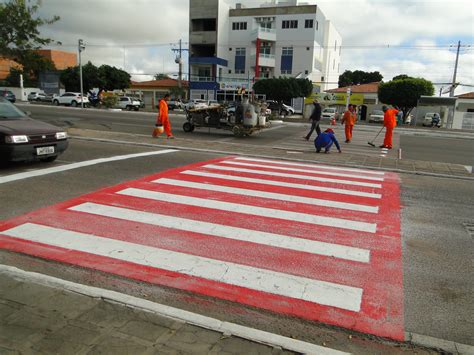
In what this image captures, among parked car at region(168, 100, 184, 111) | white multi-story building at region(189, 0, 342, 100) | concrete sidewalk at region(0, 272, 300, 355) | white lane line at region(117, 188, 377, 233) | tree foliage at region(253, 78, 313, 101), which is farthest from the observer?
white multi-story building at region(189, 0, 342, 100)

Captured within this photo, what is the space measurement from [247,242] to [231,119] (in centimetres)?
1321

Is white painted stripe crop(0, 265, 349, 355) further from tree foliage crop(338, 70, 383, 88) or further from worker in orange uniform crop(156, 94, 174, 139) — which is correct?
tree foliage crop(338, 70, 383, 88)

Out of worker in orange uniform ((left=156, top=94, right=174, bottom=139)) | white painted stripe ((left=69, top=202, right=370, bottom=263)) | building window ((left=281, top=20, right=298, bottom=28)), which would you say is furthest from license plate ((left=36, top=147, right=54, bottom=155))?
building window ((left=281, top=20, right=298, bottom=28))

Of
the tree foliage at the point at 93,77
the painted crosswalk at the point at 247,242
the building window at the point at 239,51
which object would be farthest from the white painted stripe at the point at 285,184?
the building window at the point at 239,51

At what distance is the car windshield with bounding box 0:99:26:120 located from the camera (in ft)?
29.5

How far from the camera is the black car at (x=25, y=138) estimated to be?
7.96 metres

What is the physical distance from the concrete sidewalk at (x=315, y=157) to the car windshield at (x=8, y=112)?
455 cm

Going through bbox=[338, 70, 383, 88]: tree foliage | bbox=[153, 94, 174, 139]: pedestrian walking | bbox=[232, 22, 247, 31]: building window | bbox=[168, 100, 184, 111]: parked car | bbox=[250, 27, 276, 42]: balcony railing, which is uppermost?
bbox=[232, 22, 247, 31]: building window

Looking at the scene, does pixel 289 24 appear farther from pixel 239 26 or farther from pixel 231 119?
pixel 231 119

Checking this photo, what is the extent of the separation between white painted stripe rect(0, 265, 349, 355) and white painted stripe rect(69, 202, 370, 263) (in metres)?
1.81

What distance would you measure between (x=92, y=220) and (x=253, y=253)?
2394 mm

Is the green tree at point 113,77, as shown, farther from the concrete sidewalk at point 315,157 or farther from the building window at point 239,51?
the concrete sidewalk at point 315,157

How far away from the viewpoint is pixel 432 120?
3953 cm

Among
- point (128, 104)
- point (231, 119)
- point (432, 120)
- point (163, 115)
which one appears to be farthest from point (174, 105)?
point (163, 115)
